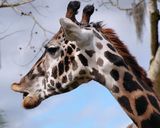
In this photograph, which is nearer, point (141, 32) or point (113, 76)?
point (113, 76)

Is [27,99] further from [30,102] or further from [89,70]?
[89,70]

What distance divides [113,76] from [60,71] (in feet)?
1.55

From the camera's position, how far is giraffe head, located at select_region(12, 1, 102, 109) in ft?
16.8

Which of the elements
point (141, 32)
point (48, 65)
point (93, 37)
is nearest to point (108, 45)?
point (93, 37)

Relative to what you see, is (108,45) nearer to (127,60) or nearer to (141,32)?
(127,60)

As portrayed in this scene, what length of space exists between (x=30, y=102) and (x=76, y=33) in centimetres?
70

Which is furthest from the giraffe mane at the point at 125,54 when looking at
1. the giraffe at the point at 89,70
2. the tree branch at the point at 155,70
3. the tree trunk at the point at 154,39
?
the tree trunk at the point at 154,39

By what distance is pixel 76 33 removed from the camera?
498cm

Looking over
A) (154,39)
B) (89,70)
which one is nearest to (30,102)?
(89,70)

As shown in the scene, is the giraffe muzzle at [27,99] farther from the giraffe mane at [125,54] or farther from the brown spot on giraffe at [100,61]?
the giraffe mane at [125,54]

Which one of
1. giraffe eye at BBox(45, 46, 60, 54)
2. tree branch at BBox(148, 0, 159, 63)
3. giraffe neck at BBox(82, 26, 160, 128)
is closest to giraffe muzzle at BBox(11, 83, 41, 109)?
giraffe eye at BBox(45, 46, 60, 54)

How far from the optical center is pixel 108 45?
517cm

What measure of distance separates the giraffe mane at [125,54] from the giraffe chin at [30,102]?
0.74m

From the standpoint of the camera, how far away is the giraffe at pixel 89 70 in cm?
495
